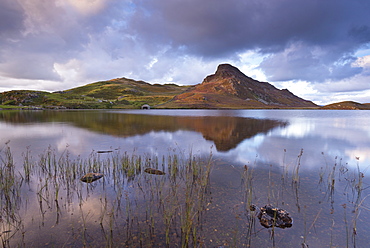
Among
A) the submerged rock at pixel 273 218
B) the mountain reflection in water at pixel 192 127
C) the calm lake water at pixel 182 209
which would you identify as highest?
the mountain reflection in water at pixel 192 127

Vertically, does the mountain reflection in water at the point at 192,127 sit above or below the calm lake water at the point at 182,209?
above

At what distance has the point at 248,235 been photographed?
5863mm

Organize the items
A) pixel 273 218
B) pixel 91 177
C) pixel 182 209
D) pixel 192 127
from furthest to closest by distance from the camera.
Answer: pixel 192 127 → pixel 91 177 → pixel 182 209 → pixel 273 218

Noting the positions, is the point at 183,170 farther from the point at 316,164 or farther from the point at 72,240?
the point at 316,164

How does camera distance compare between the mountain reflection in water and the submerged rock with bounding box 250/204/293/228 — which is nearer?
the submerged rock with bounding box 250/204/293/228

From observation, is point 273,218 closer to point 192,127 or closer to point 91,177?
point 91,177

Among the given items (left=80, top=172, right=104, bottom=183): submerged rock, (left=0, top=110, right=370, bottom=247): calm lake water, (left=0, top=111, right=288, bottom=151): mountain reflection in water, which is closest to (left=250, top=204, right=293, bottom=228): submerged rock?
(left=0, top=110, right=370, bottom=247): calm lake water

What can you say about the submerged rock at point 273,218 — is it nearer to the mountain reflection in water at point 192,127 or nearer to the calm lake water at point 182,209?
the calm lake water at point 182,209

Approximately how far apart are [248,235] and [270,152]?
11.8 metres

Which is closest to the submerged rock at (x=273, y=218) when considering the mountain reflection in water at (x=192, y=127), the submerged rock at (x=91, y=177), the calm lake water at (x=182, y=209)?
the calm lake water at (x=182, y=209)

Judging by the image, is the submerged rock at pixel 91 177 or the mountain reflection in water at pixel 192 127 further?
the mountain reflection in water at pixel 192 127

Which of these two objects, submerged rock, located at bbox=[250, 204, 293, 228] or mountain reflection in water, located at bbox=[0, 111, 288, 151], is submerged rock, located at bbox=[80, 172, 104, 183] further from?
mountain reflection in water, located at bbox=[0, 111, 288, 151]

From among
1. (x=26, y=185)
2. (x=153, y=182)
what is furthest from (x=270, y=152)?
(x=26, y=185)

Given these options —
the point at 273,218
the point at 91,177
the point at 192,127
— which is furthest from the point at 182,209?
the point at 192,127
